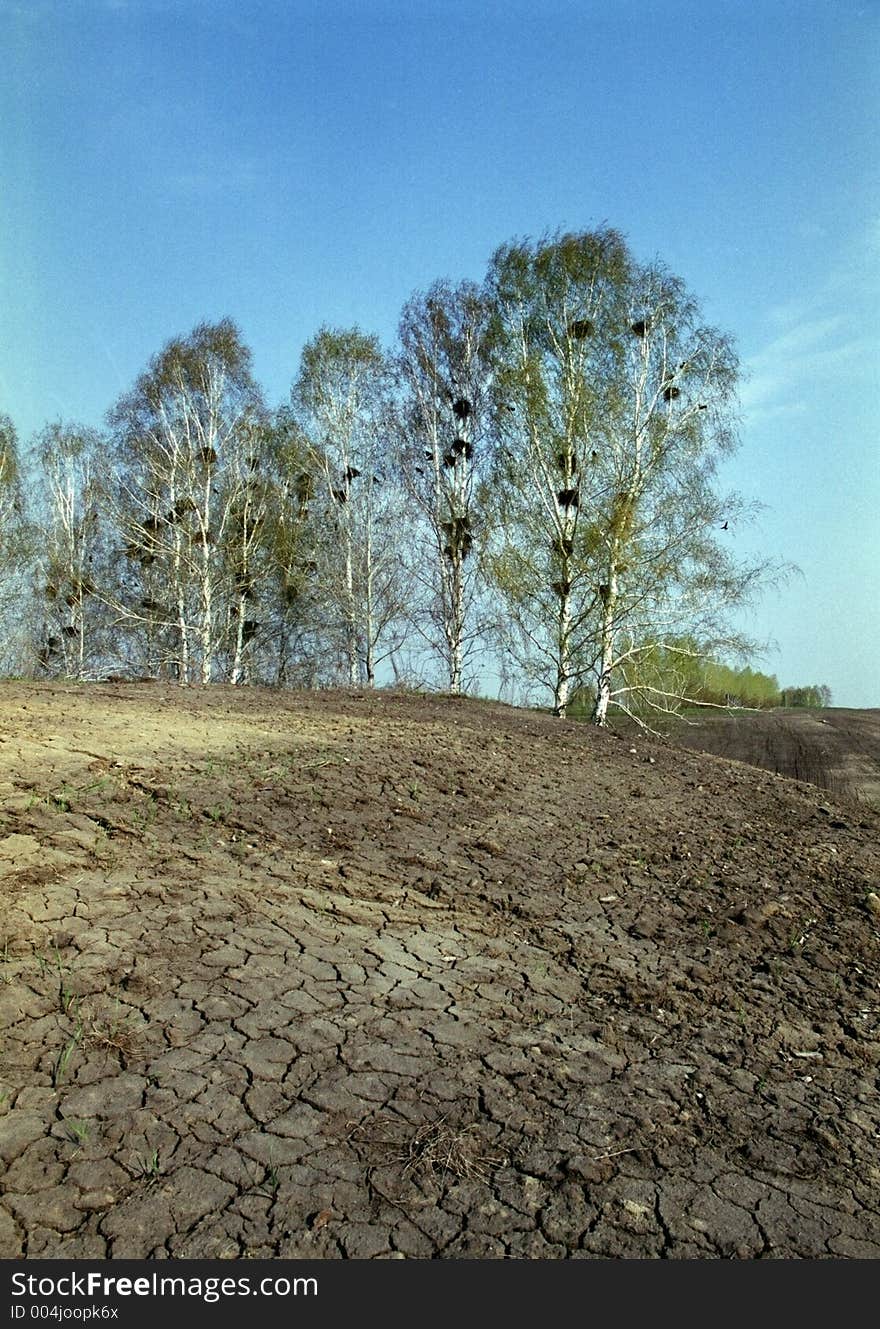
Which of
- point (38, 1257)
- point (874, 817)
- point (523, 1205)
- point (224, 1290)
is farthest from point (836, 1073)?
point (874, 817)

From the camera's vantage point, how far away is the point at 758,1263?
234 centimetres

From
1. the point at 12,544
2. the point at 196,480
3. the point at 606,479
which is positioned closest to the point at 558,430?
the point at 606,479

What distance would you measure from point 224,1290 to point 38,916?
203 centimetres

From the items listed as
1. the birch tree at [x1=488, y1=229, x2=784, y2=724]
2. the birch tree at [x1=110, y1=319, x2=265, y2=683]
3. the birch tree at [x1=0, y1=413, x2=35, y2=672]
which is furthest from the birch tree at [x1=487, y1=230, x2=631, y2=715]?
the birch tree at [x1=0, y1=413, x2=35, y2=672]

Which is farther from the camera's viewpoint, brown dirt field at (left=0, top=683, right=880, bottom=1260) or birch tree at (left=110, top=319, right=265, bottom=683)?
birch tree at (left=110, top=319, right=265, bottom=683)

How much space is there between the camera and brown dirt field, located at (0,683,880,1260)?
2.45m

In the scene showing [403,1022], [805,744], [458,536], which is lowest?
[403,1022]

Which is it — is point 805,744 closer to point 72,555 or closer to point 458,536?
point 458,536

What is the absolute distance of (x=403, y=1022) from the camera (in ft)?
11.2

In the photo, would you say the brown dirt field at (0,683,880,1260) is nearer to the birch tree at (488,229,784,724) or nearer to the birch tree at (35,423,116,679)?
the birch tree at (488,229,784,724)

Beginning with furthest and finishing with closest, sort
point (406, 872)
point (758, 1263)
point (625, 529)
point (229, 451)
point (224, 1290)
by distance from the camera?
point (229, 451) < point (625, 529) < point (406, 872) < point (758, 1263) < point (224, 1290)

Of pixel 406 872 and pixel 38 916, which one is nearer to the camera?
pixel 38 916

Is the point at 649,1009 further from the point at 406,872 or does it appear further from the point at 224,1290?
the point at 224,1290

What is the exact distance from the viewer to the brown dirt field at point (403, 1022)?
245 cm
